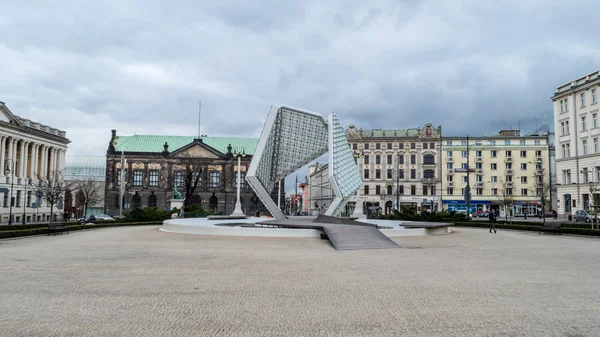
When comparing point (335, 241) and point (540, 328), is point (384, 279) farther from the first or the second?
point (335, 241)

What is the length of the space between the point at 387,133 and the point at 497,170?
→ 24914 mm

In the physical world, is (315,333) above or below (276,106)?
below

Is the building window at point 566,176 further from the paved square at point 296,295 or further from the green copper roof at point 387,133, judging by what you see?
the paved square at point 296,295

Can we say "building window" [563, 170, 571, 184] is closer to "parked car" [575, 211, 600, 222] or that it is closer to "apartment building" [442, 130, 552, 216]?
"parked car" [575, 211, 600, 222]

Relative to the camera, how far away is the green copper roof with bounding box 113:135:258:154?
117 meters

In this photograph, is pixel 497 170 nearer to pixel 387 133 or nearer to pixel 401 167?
pixel 401 167

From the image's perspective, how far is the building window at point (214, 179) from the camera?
11619 centimetres

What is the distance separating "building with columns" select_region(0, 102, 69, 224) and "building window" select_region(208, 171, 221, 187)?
123 feet

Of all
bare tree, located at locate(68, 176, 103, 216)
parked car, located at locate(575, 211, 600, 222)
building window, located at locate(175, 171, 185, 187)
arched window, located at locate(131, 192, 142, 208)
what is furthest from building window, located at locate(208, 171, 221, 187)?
parked car, located at locate(575, 211, 600, 222)

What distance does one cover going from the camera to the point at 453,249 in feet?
68.0

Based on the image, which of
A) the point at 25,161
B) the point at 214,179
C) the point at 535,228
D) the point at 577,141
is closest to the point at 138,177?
the point at 214,179

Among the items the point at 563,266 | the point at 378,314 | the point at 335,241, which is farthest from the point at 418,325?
the point at 335,241

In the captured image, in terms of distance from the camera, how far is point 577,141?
6075cm

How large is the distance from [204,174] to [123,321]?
107 meters
